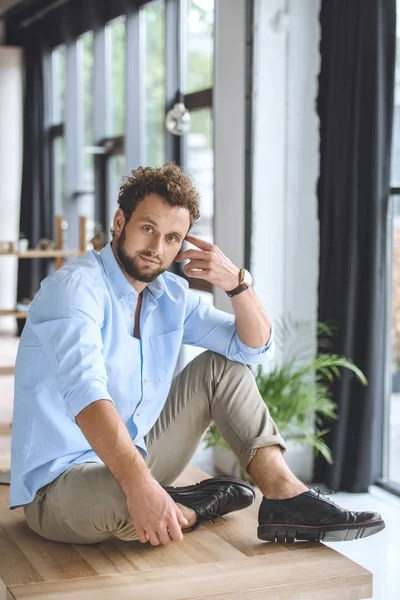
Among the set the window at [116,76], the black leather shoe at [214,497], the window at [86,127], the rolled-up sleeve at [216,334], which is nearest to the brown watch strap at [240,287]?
the rolled-up sleeve at [216,334]

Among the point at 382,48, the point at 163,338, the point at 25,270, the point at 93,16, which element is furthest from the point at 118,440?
the point at 25,270

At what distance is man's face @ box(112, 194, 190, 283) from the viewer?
2.33 meters

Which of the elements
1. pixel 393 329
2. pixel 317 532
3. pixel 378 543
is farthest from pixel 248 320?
pixel 393 329

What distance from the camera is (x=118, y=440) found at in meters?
1.99

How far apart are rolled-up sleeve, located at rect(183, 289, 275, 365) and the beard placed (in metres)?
0.25

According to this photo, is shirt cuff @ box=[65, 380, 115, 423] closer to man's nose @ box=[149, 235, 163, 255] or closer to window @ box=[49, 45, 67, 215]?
man's nose @ box=[149, 235, 163, 255]

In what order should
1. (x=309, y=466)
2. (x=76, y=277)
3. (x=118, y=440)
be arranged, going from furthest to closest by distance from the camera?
(x=309, y=466), (x=76, y=277), (x=118, y=440)

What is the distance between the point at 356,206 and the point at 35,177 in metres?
5.16

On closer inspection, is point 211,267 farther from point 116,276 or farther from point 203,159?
point 203,159

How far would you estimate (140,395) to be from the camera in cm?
237

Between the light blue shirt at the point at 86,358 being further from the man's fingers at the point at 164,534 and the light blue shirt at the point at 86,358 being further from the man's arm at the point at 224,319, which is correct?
the man's fingers at the point at 164,534

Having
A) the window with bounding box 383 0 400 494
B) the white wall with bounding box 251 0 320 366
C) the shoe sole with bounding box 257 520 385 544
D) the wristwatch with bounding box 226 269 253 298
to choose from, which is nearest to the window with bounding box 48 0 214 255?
the white wall with bounding box 251 0 320 366

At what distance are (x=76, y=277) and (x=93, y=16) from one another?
5.36 m

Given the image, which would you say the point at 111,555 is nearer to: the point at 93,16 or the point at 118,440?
the point at 118,440
